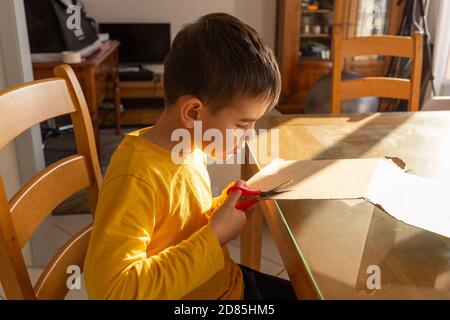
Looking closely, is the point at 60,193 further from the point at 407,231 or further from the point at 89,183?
the point at 407,231

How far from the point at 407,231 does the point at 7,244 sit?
0.60 meters

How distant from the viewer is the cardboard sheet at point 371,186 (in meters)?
0.72

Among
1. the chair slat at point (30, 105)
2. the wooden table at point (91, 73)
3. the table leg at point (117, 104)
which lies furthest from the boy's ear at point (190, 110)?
the table leg at point (117, 104)

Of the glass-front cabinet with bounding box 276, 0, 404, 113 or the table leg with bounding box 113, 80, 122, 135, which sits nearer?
the table leg with bounding box 113, 80, 122, 135

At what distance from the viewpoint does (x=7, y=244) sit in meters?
0.63

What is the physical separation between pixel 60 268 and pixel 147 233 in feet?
0.77

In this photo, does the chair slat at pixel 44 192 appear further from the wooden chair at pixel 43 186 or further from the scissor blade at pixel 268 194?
the scissor blade at pixel 268 194

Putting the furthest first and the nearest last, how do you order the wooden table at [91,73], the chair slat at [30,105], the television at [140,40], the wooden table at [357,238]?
the television at [140,40]
the wooden table at [91,73]
the chair slat at [30,105]
the wooden table at [357,238]

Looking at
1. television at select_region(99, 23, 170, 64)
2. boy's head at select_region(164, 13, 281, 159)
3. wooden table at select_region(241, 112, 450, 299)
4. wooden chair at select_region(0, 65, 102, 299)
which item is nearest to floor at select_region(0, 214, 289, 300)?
wooden table at select_region(241, 112, 450, 299)

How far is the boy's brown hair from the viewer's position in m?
0.71

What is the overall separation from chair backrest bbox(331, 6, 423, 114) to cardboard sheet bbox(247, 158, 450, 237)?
876mm

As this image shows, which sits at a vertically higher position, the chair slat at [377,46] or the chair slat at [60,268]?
the chair slat at [377,46]

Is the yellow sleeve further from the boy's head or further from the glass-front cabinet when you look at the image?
the glass-front cabinet

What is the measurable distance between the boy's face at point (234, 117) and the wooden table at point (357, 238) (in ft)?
0.47
